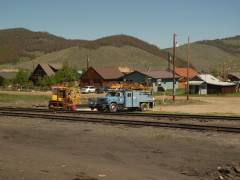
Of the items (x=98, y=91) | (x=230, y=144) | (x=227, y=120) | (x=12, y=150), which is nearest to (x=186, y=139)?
(x=230, y=144)

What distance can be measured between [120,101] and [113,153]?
79.8ft

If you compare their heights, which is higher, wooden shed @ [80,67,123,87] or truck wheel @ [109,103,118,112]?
wooden shed @ [80,67,123,87]

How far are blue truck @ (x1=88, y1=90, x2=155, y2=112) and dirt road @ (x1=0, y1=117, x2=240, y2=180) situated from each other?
15.1 m

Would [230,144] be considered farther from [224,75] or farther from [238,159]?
[224,75]

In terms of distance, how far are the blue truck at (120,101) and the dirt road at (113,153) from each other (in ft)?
49.4

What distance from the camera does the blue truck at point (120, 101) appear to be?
42.6 metres

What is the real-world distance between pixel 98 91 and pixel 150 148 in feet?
232

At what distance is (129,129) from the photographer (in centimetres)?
2620

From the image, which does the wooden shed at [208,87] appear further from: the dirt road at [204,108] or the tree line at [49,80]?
the dirt road at [204,108]

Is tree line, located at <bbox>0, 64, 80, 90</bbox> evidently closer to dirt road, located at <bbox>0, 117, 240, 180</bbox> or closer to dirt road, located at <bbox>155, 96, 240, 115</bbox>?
dirt road, located at <bbox>155, 96, 240, 115</bbox>

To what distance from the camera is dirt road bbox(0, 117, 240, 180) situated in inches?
594

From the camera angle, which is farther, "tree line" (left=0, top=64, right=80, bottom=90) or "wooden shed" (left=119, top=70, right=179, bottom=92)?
"tree line" (left=0, top=64, right=80, bottom=90)

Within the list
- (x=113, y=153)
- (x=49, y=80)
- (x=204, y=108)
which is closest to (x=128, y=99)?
(x=204, y=108)

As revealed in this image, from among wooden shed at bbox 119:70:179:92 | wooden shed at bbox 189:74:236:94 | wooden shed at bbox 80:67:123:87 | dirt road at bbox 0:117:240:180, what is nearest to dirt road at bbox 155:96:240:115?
dirt road at bbox 0:117:240:180
